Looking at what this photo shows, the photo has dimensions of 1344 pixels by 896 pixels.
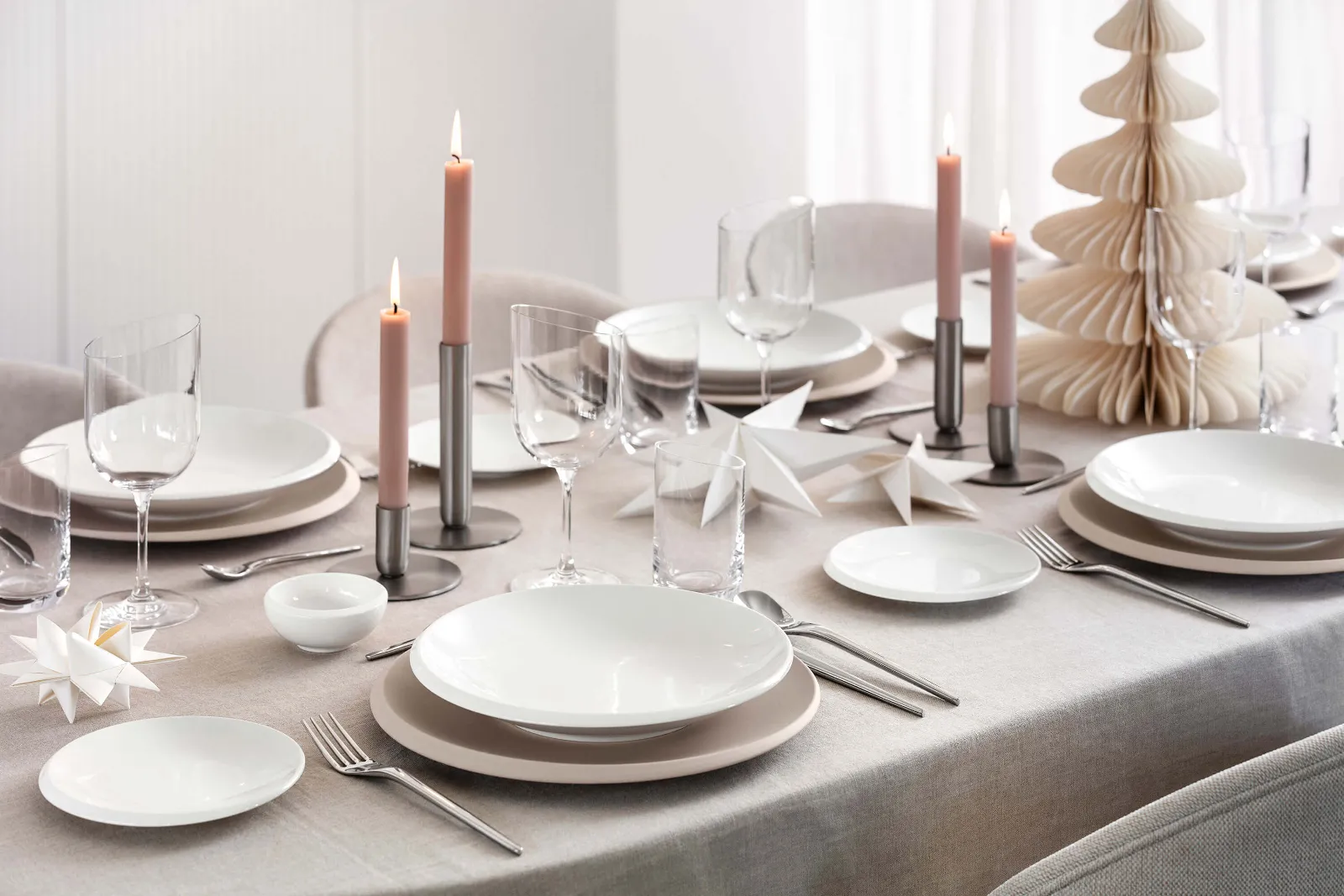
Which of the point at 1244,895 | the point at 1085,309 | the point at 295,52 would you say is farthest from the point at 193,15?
the point at 1244,895

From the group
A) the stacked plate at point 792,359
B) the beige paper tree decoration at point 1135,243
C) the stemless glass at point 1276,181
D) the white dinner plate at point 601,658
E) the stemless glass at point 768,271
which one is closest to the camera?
the white dinner plate at point 601,658

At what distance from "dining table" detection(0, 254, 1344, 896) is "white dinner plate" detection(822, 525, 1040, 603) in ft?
0.05

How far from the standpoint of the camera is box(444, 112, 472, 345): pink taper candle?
1.18 metres

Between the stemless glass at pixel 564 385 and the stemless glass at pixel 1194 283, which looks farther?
the stemless glass at pixel 1194 283

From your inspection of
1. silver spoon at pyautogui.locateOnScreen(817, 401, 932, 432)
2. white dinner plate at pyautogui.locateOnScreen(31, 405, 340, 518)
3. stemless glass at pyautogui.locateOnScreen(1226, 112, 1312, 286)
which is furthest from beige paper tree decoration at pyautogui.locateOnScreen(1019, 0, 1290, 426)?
white dinner plate at pyautogui.locateOnScreen(31, 405, 340, 518)

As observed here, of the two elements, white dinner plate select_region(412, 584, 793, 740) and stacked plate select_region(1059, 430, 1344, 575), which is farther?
stacked plate select_region(1059, 430, 1344, 575)

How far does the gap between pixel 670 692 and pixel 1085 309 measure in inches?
35.6

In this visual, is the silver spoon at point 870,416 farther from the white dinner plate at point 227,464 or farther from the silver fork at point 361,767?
the silver fork at point 361,767

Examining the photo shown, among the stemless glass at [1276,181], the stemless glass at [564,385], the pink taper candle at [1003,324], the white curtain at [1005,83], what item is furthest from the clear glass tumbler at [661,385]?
the white curtain at [1005,83]

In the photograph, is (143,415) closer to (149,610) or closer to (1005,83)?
(149,610)

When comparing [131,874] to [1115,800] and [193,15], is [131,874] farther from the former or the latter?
Answer: [193,15]

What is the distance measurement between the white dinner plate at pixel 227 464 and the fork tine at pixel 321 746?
15.2 inches

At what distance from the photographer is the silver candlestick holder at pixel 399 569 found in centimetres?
112

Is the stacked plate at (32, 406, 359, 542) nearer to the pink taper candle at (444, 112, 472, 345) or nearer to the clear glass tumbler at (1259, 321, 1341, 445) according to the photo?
the pink taper candle at (444, 112, 472, 345)
